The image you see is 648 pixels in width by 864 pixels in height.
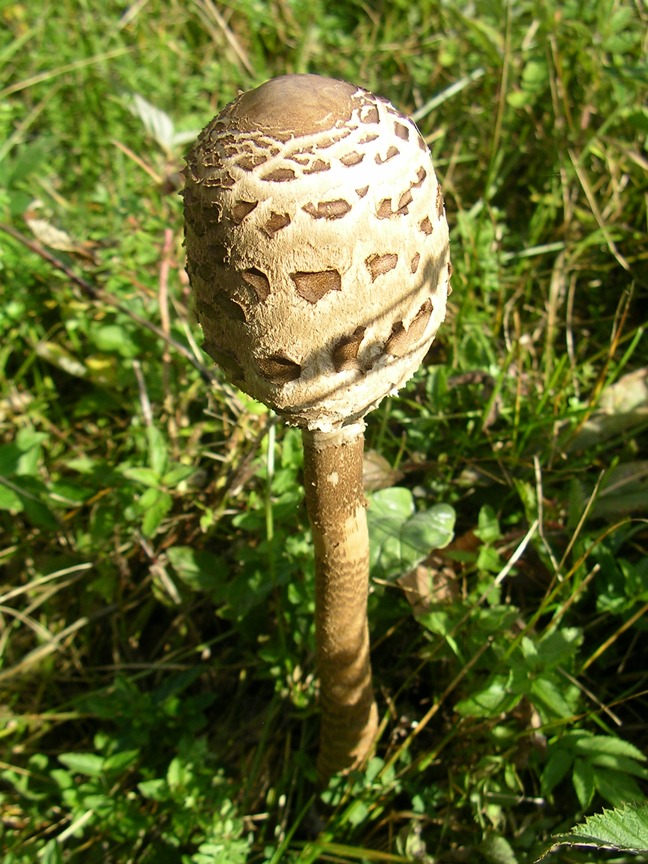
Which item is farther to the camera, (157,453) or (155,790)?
(157,453)

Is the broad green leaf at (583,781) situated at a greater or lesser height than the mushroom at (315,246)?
lesser

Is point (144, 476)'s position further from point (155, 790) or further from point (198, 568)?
point (155, 790)

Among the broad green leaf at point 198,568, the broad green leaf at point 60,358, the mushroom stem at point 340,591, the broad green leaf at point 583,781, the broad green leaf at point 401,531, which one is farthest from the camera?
the broad green leaf at point 60,358

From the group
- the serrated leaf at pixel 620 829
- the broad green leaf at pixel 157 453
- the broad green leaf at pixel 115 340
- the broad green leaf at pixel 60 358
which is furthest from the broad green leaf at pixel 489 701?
the broad green leaf at pixel 60 358

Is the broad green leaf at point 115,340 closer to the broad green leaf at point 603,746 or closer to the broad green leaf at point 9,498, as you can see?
the broad green leaf at point 9,498

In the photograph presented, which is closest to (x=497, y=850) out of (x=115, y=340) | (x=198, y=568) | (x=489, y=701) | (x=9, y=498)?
(x=489, y=701)

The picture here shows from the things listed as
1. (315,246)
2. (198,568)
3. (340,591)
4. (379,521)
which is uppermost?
(315,246)
